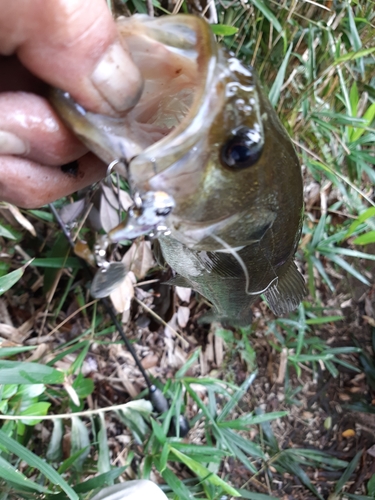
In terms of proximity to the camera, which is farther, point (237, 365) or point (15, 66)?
point (237, 365)

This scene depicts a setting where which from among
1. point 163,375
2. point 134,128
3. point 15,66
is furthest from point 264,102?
point 163,375

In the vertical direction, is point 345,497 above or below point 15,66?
below

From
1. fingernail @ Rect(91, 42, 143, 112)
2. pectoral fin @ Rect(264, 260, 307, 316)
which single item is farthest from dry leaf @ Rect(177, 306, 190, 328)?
fingernail @ Rect(91, 42, 143, 112)

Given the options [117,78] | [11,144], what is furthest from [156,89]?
[11,144]

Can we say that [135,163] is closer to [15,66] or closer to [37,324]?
[15,66]

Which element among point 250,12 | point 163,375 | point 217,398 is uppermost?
point 250,12

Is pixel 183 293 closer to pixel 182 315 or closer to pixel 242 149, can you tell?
pixel 182 315
